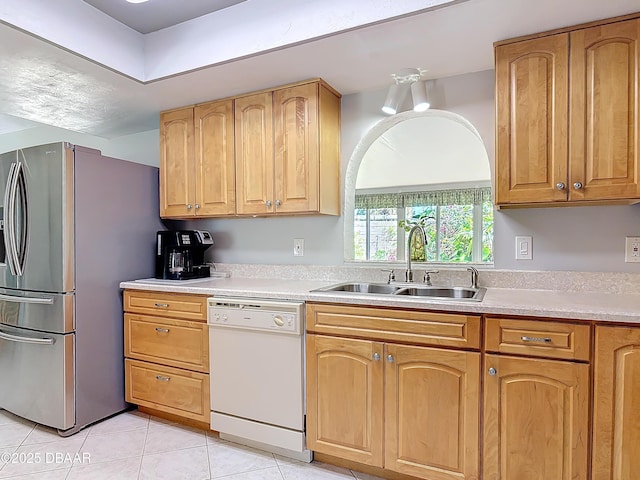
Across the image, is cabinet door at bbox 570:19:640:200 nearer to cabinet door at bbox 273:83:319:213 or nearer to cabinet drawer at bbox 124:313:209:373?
cabinet door at bbox 273:83:319:213

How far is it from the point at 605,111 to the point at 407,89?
1.04m

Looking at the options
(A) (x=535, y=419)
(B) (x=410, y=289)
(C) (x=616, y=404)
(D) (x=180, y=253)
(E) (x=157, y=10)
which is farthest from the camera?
(D) (x=180, y=253)

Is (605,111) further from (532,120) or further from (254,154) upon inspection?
(254,154)

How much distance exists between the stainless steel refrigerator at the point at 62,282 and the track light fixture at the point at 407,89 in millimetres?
1818

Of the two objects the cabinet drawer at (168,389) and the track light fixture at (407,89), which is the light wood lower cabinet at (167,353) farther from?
the track light fixture at (407,89)

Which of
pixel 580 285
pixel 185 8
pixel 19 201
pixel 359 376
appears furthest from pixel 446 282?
pixel 19 201

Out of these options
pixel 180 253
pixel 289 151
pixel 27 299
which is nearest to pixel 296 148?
pixel 289 151

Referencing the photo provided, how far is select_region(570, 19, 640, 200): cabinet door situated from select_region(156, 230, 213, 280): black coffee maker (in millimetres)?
2286

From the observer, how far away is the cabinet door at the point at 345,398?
5.99ft

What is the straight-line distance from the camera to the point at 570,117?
5.75 ft

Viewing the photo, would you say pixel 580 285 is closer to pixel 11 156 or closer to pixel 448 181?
pixel 448 181

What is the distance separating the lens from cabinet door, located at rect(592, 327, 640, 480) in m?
1.43

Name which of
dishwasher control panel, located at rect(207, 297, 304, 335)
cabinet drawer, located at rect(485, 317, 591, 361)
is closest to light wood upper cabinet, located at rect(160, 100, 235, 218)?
dishwasher control panel, located at rect(207, 297, 304, 335)

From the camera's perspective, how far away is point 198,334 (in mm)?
2299
